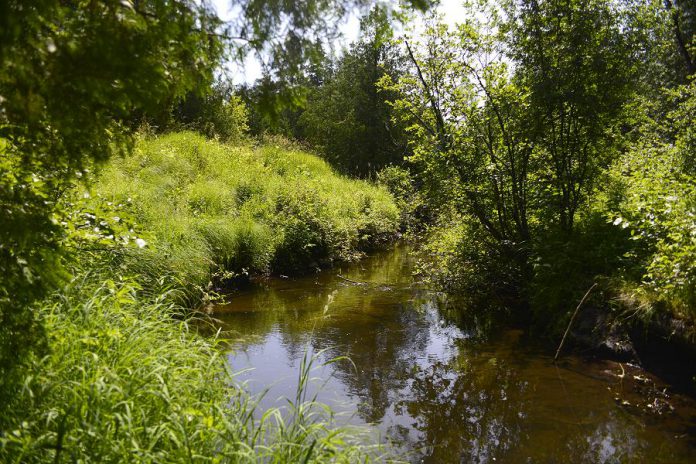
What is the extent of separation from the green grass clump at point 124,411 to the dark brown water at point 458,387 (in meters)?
0.45

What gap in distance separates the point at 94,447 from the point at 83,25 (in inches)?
75.2

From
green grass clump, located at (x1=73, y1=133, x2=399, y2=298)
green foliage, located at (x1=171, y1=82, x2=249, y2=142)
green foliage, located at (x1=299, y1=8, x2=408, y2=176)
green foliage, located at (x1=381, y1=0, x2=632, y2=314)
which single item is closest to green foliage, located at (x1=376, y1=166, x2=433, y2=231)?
green grass clump, located at (x1=73, y1=133, x2=399, y2=298)

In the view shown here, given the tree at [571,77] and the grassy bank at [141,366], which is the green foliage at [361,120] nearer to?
the grassy bank at [141,366]

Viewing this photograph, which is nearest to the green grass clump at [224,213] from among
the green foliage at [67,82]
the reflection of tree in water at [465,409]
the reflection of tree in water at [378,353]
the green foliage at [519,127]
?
the green foliage at [67,82]

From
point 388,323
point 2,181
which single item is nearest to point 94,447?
point 2,181

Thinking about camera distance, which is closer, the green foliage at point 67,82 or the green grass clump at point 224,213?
the green foliage at point 67,82

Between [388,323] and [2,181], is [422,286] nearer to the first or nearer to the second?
[388,323]

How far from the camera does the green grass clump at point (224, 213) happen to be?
696 cm

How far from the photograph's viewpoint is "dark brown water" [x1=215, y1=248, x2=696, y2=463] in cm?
421

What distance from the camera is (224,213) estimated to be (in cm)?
1077

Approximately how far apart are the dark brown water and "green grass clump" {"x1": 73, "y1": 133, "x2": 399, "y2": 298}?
1.43 metres

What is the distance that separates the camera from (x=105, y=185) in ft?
27.9

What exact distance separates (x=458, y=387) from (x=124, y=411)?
3759 millimetres

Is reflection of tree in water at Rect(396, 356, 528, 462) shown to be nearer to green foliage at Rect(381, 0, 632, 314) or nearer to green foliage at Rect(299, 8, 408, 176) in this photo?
green foliage at Rect(381, 0, 632, 314)
